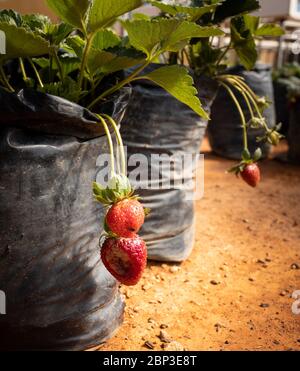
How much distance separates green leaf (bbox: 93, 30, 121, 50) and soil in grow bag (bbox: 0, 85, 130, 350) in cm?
13

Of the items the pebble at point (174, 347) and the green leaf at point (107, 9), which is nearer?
the green leaf at point (107, 9)

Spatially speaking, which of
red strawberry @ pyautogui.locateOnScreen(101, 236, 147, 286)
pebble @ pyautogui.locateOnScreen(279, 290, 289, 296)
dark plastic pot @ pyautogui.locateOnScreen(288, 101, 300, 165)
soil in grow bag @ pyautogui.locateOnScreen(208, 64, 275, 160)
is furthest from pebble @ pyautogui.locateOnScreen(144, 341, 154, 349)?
dark plastic pot @ pyautogui.locateOnScreen(288, 101, 300, 165)

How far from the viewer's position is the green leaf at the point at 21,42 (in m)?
0.86

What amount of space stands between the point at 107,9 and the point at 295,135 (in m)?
3.14

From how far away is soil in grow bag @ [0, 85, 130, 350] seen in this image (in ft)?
3.15

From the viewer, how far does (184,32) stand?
0.92 metres

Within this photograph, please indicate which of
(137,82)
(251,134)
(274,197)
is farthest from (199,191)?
(137,82)

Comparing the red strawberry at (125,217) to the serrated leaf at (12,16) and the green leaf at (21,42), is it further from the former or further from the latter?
the serrated leaf at (12,16)

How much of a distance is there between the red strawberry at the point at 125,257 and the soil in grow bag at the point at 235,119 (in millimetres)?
3002

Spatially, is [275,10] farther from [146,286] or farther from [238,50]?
[146,286]

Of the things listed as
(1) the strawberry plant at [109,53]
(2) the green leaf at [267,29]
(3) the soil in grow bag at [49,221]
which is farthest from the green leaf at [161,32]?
(2) the green leaf at [267,29]

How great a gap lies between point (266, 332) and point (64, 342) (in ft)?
1.96

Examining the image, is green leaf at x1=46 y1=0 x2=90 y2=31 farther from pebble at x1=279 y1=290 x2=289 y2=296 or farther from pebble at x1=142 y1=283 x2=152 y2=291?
pebble at x1=279 y1=290 x2=289 y2=296

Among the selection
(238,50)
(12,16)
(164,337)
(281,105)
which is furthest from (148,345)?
(281,105)
